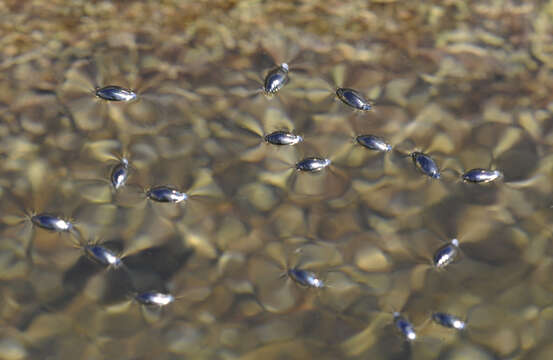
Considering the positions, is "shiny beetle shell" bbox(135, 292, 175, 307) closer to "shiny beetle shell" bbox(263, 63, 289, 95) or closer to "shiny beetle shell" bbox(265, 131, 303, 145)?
"shiny beetle shell" bbox(265, 131, 303, 145)

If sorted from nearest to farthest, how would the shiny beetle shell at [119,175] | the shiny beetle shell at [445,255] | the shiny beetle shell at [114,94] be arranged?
the shiny beetle shell at [445,255] → the shiny beetle shell at [119,175] → the shiny beetle shell at [114,94]

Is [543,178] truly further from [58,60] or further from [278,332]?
[58,60]

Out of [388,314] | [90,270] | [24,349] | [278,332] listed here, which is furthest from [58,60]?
[388,314]

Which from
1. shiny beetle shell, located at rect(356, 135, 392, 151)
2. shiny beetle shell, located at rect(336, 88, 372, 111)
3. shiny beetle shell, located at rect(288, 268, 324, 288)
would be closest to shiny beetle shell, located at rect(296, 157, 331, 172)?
shiny beetle shell, located at rect(356, 135, 392, 151)

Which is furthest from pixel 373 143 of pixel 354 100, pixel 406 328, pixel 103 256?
pixel 103 256

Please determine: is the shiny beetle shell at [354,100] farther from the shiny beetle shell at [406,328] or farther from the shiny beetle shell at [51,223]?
the shiny beetle shell at [51,223]

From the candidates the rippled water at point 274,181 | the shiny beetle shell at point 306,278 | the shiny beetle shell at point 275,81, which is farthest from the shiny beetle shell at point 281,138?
the shiny beetle shell at point 306,278
